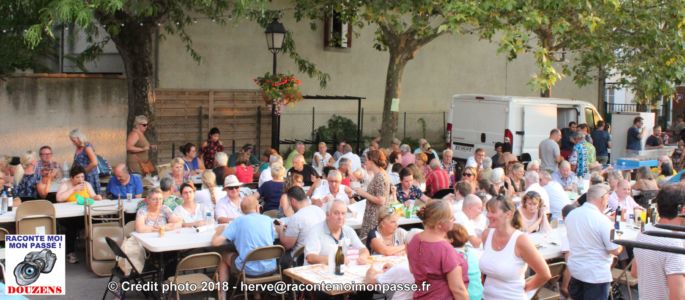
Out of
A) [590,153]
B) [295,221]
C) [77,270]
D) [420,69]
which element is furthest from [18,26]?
[420,69]

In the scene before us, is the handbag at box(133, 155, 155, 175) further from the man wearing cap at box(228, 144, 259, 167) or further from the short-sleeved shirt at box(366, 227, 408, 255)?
the short-sleeved shirt at box(366, 227, 408, 255)

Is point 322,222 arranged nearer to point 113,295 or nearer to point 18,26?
point 113,295

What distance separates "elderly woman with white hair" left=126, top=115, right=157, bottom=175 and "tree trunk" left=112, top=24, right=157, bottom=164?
58cm

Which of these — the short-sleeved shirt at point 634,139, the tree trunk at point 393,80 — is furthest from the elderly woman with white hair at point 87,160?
the short-sleeved shirt at point 634,139

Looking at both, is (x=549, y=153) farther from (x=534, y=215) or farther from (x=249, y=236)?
(x=249, y=236)

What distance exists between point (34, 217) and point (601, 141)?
43.9 ft

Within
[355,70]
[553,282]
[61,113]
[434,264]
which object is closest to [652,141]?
[355,70]

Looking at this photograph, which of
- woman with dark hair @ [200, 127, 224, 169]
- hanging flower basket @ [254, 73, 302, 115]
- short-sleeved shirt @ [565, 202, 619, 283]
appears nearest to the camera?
short-sleeved shirt @ [565, 202, 619, 283]

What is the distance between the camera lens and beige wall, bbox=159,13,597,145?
20594 millimetres

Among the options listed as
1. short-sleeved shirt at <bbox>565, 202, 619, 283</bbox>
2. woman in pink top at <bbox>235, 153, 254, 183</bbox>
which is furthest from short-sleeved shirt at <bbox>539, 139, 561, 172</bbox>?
short-sleeved shirt at <bbox>565, 202, 619, 283</bbox>

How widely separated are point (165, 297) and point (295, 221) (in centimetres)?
156

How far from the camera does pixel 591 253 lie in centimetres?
745

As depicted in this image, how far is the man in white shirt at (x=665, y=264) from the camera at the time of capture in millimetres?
5297

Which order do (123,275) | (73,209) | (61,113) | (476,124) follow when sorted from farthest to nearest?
(476,124) < (61,113) < (73,209) < (123,275)
